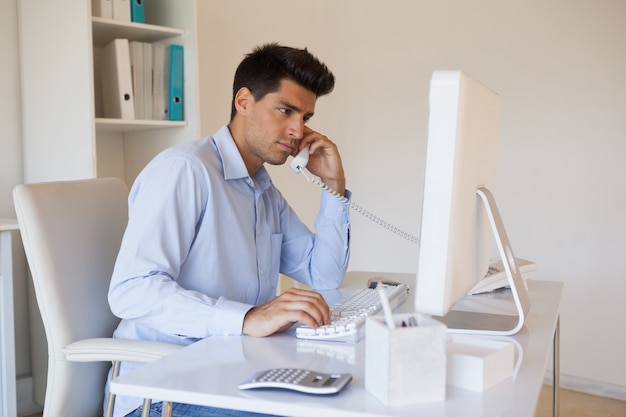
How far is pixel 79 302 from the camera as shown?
61.1 inches

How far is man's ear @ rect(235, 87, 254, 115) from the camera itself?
1.84 m

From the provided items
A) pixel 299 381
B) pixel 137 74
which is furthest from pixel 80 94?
pixel 299 381

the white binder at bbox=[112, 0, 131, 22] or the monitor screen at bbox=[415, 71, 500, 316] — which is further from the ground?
the white binder at bbox=[112, 0, 131, 22]

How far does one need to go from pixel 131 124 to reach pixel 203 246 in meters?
1.26

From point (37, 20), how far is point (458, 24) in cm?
200

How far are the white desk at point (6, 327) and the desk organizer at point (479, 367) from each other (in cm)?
173

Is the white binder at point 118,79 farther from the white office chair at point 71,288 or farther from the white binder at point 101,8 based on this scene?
the white office chair at point 71,288

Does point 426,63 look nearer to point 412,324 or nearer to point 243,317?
point 243,317

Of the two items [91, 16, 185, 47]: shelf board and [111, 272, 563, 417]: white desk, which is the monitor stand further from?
[91, 16, 185, 47]: shelf board

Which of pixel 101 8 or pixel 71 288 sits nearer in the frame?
pixel 71 288

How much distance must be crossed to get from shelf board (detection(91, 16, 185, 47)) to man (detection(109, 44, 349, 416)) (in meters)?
0.94

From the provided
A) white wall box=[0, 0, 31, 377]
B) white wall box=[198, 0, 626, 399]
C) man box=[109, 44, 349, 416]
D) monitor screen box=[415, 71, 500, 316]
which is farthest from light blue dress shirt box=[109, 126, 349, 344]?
white wall box=[198, 0, 626, 399]

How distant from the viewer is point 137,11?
2756 mm

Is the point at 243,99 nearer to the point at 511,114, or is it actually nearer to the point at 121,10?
the point at 121,10
